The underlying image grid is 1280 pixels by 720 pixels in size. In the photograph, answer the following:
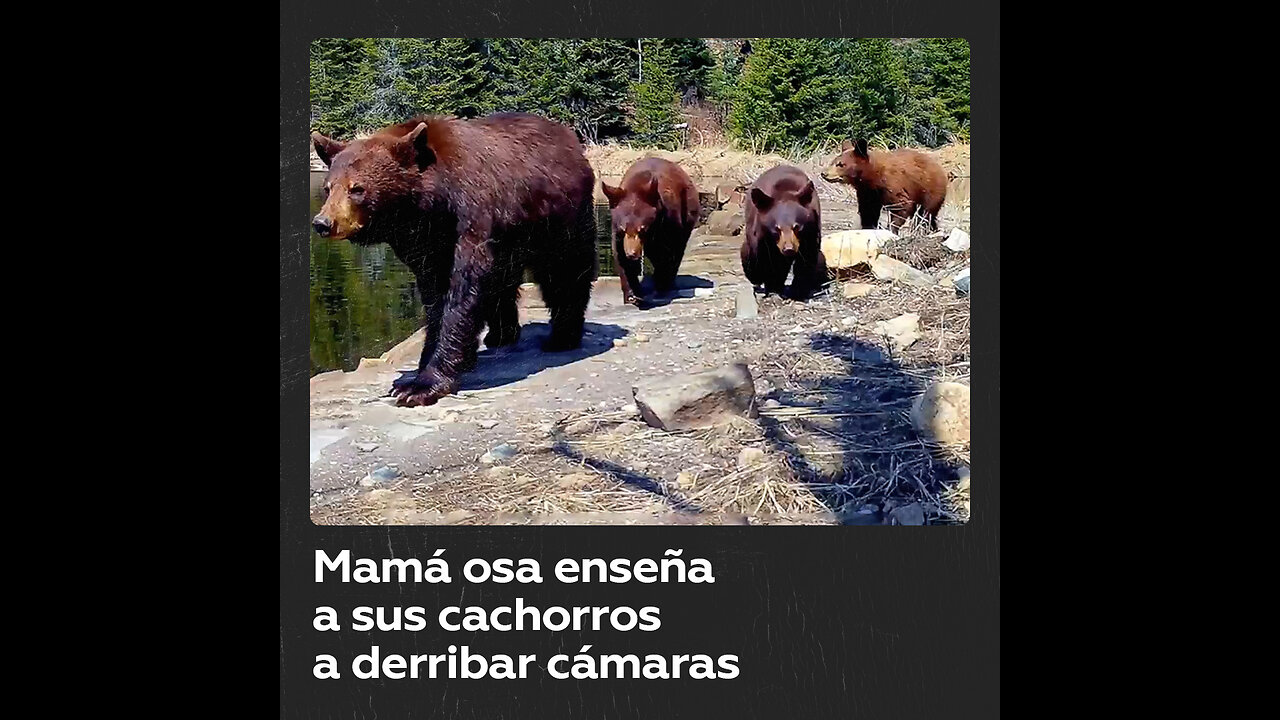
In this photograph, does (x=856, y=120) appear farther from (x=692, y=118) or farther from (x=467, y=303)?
(x=467, y=303)

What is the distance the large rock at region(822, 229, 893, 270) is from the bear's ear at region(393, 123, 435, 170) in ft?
8.23

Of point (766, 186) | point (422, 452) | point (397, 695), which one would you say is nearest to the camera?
point (397, 695)

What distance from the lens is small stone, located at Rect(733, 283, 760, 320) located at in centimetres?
646

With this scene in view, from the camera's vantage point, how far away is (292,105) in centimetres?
571

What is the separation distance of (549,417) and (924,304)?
2.15 metres

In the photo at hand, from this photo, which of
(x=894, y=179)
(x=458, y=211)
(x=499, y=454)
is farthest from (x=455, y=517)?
(x=894, y=179)

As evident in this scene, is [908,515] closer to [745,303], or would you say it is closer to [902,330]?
[902,330]

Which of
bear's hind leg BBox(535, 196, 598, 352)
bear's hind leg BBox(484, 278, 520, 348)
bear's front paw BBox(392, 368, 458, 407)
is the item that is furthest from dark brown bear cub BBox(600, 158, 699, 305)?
bear's front paw BBox(392, 368, 458, 407)

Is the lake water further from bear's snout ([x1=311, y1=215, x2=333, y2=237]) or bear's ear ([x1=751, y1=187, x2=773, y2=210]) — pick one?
bear's ear ([x1=751, y1=187, x2=773, y2=210])

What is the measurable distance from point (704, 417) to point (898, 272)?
1544 millimetres

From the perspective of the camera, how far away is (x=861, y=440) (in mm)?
5867

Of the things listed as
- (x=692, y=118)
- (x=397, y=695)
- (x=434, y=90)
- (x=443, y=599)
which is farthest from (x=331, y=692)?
(x=692, y=118)

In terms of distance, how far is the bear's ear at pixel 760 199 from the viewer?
6.88 m

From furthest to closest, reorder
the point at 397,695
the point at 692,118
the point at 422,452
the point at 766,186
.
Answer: the point at 766,186 < the point at 692,118 < the point at 422,452 < the point at 397,695
